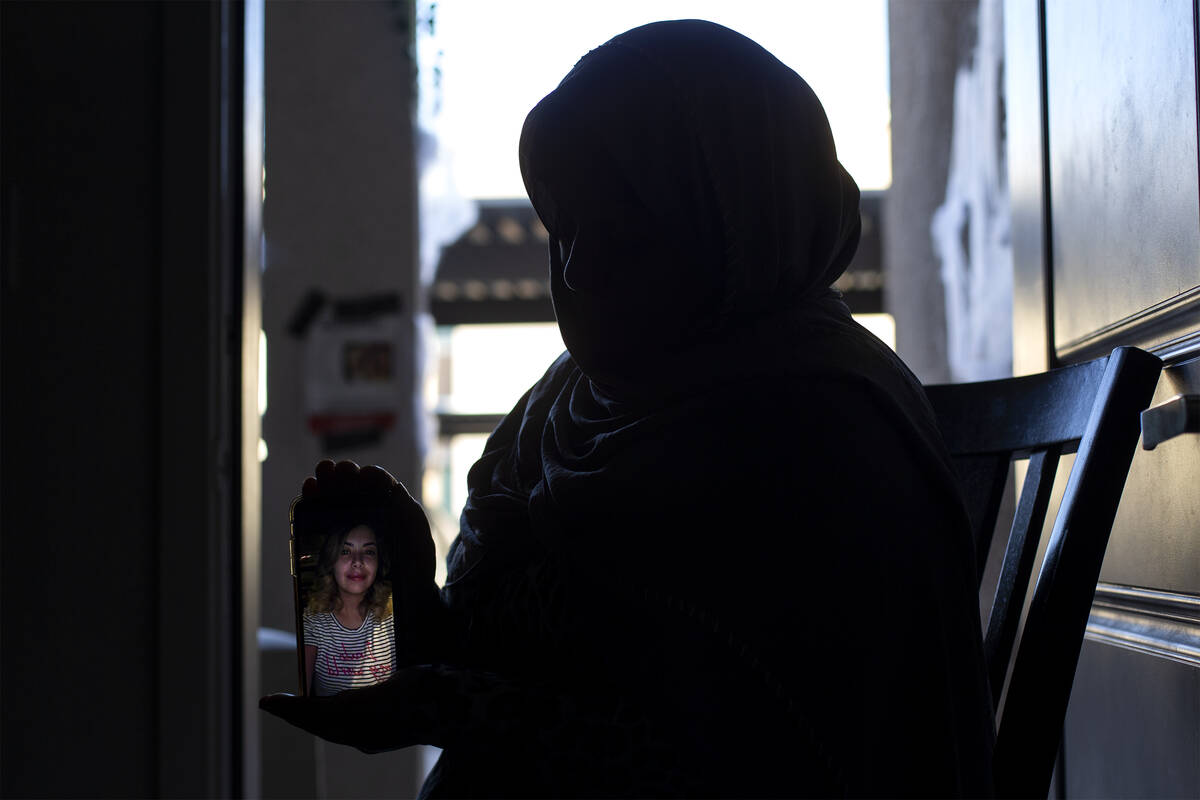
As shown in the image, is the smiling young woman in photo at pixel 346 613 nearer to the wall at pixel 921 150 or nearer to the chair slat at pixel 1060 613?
the chair slat at pixel 1060 613

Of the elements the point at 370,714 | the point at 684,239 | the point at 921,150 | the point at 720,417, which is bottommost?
the point at 370,714

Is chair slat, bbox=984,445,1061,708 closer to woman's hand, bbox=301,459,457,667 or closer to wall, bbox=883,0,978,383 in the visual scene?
woman's hand, bbox=301,459,457,667

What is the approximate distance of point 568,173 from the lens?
84cm

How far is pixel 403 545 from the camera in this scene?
0.83m

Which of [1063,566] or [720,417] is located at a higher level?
[720,417]

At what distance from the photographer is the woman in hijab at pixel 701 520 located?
2.22 feet

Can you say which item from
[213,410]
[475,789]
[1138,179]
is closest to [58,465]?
[213,410]

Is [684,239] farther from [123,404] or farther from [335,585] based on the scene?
[123,404]

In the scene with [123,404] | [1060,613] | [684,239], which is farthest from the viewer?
[123,404]

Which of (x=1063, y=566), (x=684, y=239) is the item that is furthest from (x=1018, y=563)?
(x=684, y=239)

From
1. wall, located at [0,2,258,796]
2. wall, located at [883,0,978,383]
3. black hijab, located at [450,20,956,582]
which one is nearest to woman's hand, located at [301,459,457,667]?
black hijab, located at [450,20,956,582]

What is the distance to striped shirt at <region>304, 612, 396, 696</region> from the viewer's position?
0.71m

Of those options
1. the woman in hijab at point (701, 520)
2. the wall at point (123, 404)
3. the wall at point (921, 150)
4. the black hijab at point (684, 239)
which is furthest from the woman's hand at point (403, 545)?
the wall at point (921, 150)

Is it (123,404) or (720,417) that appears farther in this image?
(123,404)
